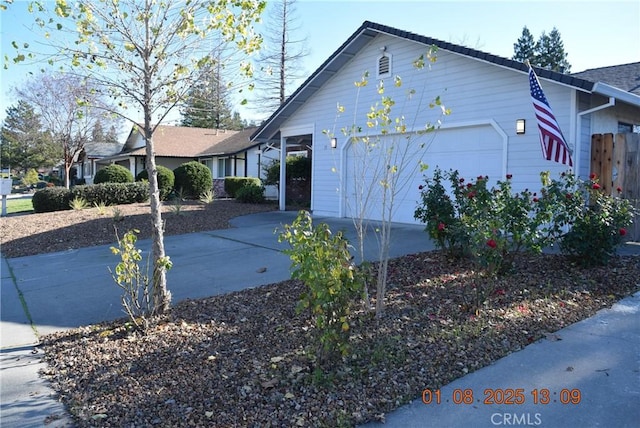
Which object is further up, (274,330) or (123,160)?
(123,160)

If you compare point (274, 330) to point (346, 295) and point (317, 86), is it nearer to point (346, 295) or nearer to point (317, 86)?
point (346, 295)

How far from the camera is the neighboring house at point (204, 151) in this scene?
27.7 m

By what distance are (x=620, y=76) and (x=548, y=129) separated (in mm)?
6322

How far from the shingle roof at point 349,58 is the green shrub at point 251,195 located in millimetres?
2323

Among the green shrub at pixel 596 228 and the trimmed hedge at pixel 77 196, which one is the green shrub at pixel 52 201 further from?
the green shrub at pixel 596 228

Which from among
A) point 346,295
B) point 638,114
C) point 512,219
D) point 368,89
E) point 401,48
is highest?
point 401,48

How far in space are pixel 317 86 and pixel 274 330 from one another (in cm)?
1035

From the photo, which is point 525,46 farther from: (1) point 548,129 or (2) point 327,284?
(2) point 327,284

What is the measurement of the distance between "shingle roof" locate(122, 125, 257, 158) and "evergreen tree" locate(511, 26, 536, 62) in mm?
23697

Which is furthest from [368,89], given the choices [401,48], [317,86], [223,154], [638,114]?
[223,154]

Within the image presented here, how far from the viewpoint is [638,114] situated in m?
10.0

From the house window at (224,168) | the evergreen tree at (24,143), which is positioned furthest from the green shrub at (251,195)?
the evergreen tree at (24,143)

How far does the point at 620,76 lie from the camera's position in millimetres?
12070

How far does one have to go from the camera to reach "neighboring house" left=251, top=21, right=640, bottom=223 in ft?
28.0
